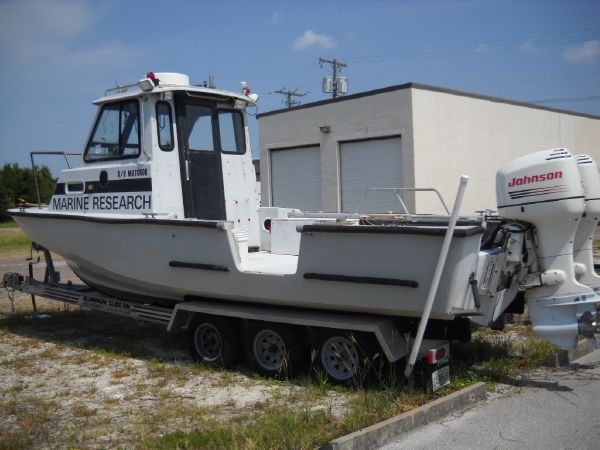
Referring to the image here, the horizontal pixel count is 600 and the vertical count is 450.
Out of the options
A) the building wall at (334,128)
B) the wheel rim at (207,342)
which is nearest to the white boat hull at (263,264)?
the wheel rim at (207,342)

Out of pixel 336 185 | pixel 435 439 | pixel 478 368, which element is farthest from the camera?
pixel 336 185

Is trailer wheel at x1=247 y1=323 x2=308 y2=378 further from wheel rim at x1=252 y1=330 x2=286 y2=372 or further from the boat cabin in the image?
the boat cabin

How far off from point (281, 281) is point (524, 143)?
20.4 metres

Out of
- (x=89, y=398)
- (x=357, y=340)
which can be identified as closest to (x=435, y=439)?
(x=357, y=340)

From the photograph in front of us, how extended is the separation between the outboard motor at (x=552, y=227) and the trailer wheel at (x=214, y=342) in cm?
285

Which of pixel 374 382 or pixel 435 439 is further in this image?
pixel 374 382

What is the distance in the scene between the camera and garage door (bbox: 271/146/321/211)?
23375mm

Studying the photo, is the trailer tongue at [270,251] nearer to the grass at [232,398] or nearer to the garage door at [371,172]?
the grass at [232,398]

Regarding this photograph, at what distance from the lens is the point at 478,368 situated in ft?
20.8

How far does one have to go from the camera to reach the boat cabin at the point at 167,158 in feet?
24.9

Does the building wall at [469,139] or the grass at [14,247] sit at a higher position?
the building wall at [469,139]

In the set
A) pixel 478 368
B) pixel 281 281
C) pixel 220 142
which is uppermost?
pixel 220 142

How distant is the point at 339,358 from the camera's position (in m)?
5.95

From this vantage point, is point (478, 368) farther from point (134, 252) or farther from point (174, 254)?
point (134, 252)
